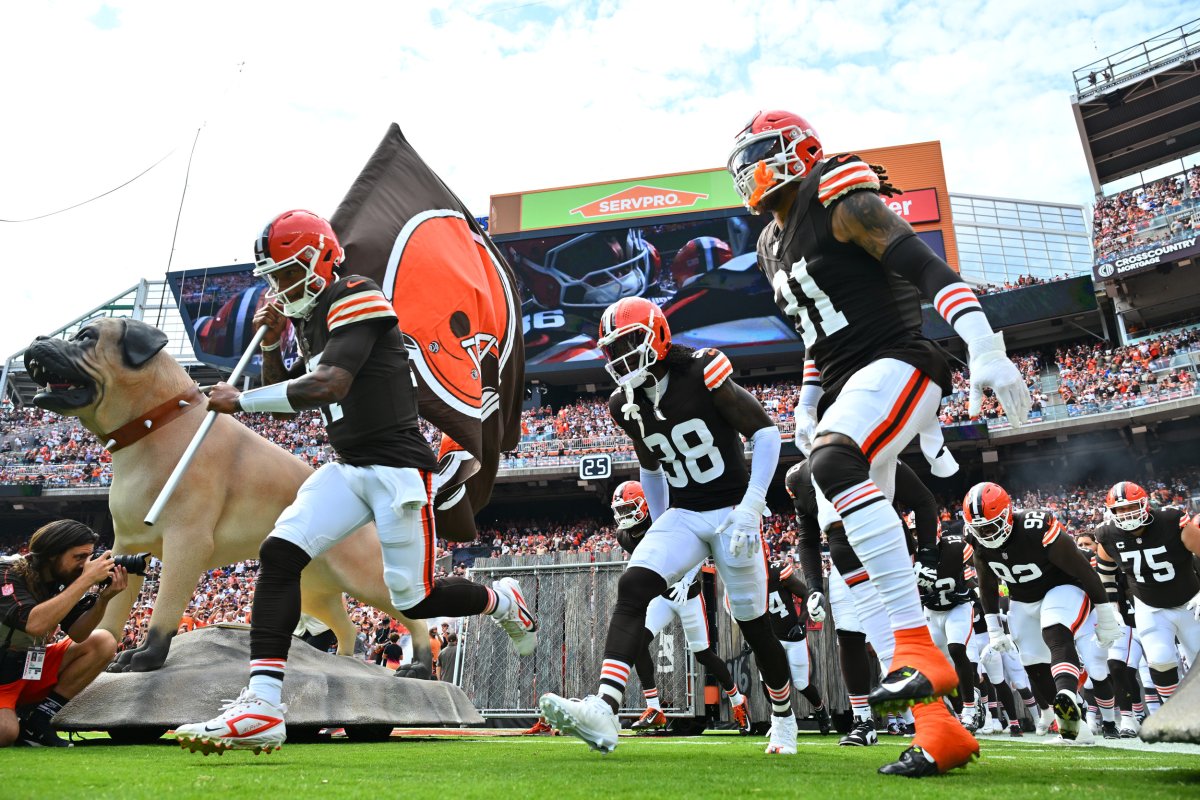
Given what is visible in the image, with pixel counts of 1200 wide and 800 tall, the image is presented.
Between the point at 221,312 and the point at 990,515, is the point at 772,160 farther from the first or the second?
the point at 221,312

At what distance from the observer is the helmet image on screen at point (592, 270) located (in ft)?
104

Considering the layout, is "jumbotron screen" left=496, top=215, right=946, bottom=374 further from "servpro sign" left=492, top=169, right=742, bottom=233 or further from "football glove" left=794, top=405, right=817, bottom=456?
"football glove" left=794, top=405, right=817, bottom=456

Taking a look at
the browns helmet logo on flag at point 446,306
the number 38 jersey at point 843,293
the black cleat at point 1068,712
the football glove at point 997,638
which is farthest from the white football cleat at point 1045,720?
the number 38 jersey at point 843,293

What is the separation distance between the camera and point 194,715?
5219 millimetres

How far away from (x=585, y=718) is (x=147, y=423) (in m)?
4.09

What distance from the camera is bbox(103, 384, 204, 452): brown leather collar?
594 centimetres

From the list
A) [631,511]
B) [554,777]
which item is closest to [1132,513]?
[631,511]

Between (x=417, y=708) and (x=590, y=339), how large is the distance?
1031 inches

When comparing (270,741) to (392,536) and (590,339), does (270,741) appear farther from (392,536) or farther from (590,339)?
(590,339)

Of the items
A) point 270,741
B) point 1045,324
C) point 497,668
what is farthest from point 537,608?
point 1045,324

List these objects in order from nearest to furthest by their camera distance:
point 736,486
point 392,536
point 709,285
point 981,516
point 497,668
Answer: point 392,536 < point 736,486 < point 981,516 < point 497,668 < point 709,285

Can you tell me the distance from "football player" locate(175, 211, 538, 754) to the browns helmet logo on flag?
205 cm

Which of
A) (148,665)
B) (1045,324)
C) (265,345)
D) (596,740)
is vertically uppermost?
(1045,324)

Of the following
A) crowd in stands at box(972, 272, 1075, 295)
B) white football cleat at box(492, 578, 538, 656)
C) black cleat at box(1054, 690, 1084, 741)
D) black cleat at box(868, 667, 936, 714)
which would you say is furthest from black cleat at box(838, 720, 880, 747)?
crowd in stands at box(972, 272, 1075, 295)
